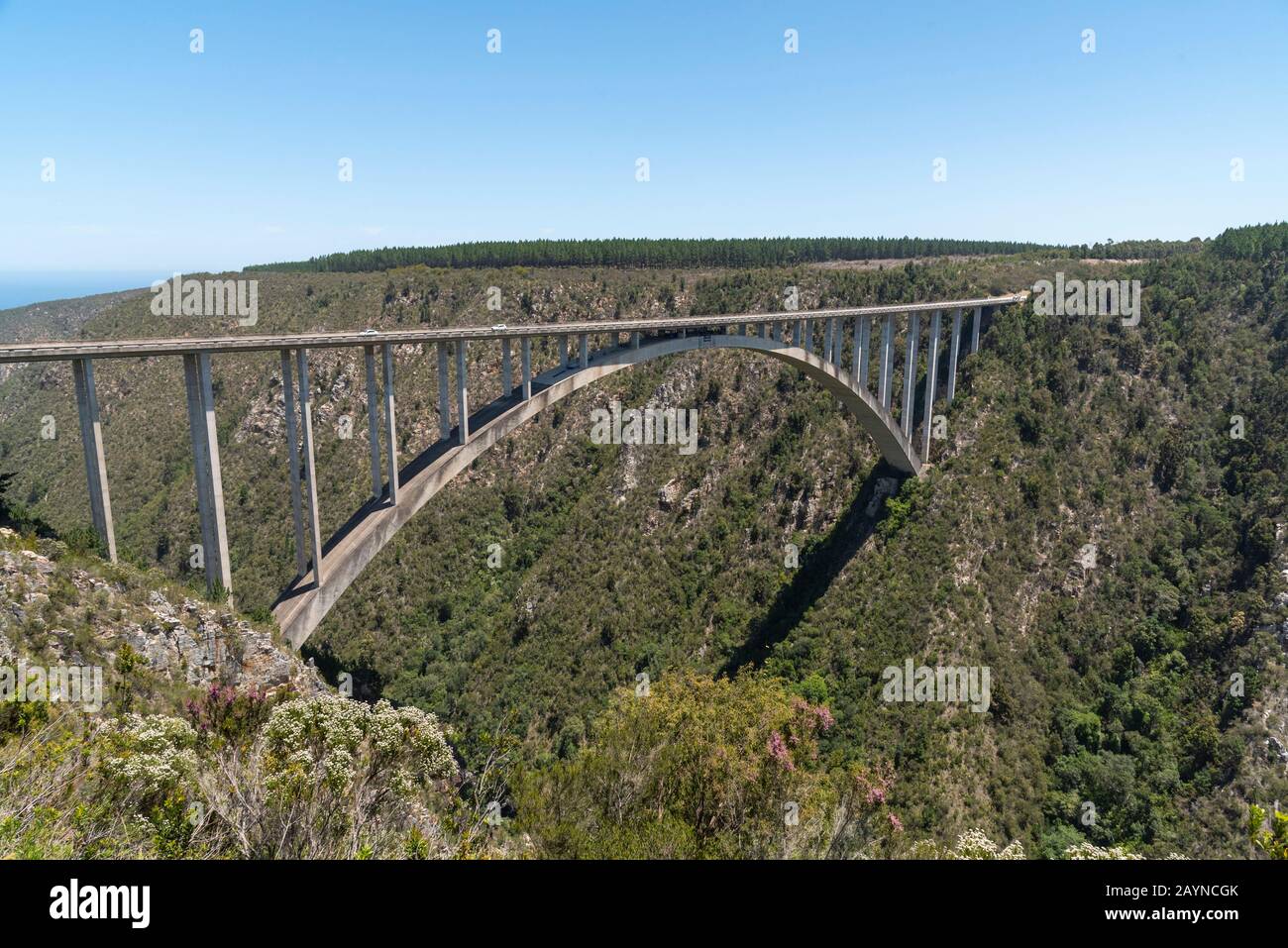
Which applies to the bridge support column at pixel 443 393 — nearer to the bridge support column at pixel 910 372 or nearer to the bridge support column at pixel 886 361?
the bridge support column at pixel 886 361

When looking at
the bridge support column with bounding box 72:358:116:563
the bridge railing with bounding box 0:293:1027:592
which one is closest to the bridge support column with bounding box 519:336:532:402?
the bridge railing with bounding box 0:293:1027:592

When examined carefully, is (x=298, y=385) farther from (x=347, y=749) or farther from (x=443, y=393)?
(x=347, y=749)

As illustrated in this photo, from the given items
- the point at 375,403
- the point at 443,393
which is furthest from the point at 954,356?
the point at 375,403

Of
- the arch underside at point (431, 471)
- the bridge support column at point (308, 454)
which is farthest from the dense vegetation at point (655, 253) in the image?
the bridge support column at point (308, 454)

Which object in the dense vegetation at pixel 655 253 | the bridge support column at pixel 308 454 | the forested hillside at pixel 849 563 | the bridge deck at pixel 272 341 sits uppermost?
the dense vegetation at pixel 655 253

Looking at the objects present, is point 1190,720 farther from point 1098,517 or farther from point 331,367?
point 331,367

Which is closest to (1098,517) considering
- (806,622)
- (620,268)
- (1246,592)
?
(1246,592)

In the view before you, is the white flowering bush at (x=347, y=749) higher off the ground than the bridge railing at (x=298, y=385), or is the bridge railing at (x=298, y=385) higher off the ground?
the bridge railing at (x=298, y=385)

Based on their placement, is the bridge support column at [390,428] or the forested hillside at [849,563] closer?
the bridge support column at [390,428]
